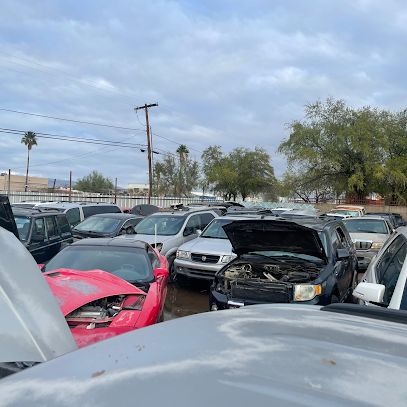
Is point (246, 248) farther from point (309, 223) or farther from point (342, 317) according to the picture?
point (342, 317)

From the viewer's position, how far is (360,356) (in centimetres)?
161

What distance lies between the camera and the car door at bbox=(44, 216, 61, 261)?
392 inches

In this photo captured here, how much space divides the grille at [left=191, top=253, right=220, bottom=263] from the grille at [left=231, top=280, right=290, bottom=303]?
12.4 ft

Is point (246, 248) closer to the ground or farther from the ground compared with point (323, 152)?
closer to the ground

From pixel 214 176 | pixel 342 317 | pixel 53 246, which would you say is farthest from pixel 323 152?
pixel 342 317

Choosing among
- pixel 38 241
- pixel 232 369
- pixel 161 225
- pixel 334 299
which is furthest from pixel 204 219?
pixel 232 369

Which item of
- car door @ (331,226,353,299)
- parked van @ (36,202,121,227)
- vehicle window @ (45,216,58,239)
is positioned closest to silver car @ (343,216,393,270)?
car door @ (331,226,353,299)

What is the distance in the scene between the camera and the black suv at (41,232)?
9453 millimetres

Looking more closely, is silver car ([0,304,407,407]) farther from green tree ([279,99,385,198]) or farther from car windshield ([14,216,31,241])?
green tree ([279,99,385,198])

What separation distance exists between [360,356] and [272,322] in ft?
1.71

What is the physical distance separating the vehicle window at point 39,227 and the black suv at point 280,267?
4.81 metres

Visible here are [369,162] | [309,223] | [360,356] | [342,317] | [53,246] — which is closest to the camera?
[360,356]

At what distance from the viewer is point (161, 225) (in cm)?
1255

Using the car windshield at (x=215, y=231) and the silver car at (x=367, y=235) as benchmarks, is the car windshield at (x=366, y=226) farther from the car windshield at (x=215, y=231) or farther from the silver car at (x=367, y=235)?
the car windshield at (x=215, y=231)
